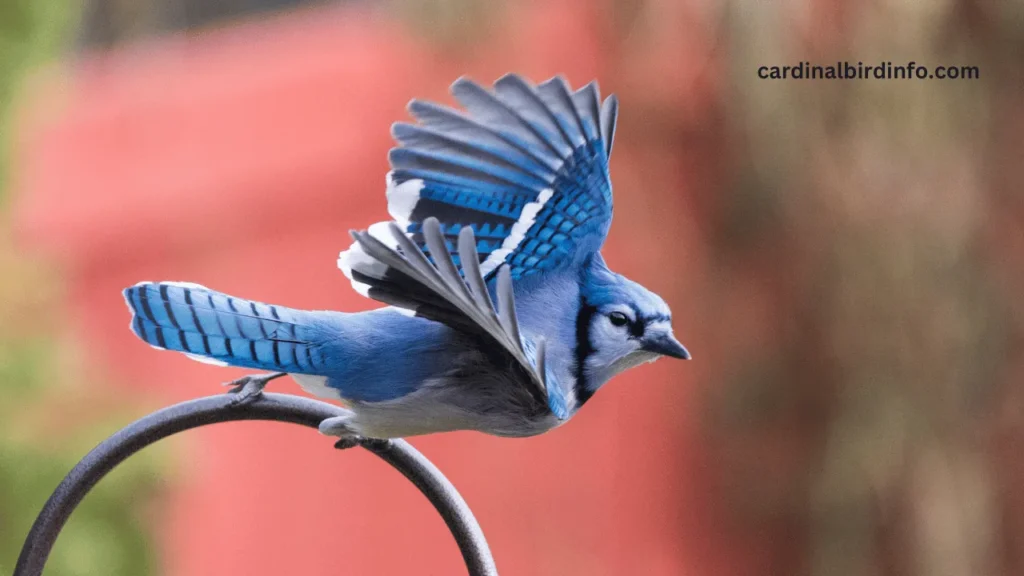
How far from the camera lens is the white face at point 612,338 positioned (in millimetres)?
842

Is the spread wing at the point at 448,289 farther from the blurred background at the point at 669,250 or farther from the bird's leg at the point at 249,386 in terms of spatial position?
the blurred background at the point at 669,250

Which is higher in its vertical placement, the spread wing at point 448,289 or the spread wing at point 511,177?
the spread wing at point 511,177

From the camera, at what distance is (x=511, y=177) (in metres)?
0.89

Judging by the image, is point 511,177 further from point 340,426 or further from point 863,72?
point 863,72

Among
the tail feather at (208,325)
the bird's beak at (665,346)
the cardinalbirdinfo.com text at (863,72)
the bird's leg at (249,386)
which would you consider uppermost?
the cardinalbirdinfo.com text at (863,72)

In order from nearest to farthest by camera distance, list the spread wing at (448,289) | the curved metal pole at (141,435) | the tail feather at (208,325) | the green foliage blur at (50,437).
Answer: the spread wing at (448,289), the tail feather at (208,325), the curved metal pole at (141,435), the green foliage blur at (50,437)

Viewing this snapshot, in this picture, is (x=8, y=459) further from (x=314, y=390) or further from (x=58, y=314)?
(x=314, y=390)

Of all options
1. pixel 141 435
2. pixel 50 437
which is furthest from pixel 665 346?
pixel 50 437

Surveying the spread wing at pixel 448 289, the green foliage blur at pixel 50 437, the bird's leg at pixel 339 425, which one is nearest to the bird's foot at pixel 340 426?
the bird's leg at pixel 339 425

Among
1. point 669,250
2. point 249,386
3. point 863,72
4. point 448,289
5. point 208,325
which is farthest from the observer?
point 669,250

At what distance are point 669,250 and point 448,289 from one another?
2.26 metres

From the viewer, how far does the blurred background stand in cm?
260

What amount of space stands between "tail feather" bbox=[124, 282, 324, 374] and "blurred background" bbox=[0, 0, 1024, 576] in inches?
66.0

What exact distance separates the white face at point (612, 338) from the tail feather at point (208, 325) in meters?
0.23
